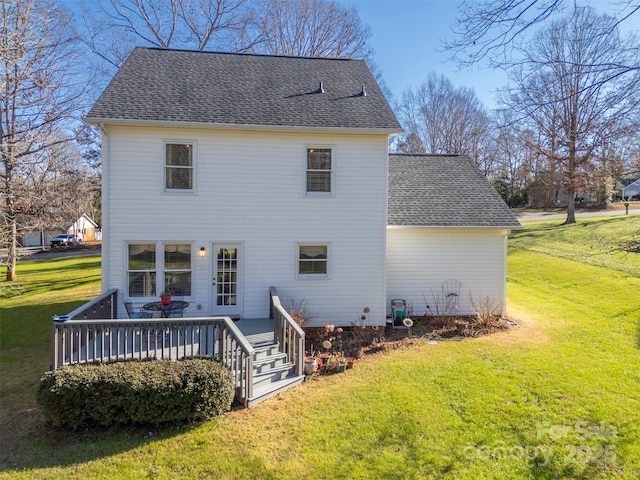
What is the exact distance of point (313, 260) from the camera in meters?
10.6

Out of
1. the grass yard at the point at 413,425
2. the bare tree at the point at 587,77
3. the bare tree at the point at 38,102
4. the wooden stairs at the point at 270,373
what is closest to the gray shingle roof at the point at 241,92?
the bare tree at the point at 38,102

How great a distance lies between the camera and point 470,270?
11.7 meters

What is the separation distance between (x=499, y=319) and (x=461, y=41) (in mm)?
8878

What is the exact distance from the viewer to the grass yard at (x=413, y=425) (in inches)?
195

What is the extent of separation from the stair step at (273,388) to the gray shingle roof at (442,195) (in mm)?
5826

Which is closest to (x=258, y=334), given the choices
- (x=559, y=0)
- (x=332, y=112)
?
(x=332, y=112)

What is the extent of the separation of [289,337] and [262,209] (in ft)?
12.5

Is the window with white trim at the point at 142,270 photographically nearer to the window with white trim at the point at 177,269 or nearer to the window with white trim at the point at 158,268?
the window with white trim at the point at 158,268


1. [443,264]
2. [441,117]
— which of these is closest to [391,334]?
[443,264]

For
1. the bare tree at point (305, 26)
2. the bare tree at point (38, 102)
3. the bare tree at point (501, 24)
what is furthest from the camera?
the bare tree at point (305, 26)

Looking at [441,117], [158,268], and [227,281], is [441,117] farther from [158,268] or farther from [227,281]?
[158,268]

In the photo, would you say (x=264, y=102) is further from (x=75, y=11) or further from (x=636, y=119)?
(x=75, y=11)

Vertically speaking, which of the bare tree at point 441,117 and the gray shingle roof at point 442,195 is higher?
the bare tree at point 441,117

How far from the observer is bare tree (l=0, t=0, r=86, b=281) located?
11789 mm
